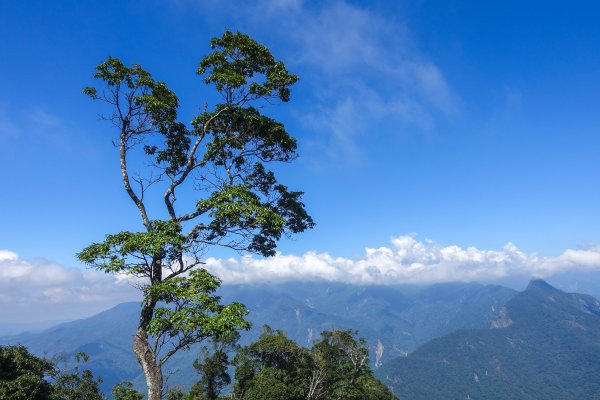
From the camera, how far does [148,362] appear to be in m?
10.3

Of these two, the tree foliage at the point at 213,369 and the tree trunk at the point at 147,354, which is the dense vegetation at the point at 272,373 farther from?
the tree trunk at the point at 147,354

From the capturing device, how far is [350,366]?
5447 centimetres

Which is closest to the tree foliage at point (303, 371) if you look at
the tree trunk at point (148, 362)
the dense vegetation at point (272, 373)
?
the dense vegetation at point (272, 373)

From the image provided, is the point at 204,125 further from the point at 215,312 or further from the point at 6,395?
the point at 6,395

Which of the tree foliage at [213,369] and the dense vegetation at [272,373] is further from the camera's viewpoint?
the tree foliage at [213,369]

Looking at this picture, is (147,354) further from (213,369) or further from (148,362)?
(213,369)

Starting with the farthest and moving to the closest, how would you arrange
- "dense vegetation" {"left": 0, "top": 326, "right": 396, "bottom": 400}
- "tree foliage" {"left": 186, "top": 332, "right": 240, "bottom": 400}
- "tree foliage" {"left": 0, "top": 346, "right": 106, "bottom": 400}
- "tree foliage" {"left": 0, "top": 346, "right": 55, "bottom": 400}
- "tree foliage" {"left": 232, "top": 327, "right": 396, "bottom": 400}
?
"tree foliage" {"left": 186, "top": 332, "right": 240, "bottom": 400}
"tree foliage" {"left": 232, "top": 327, "right": 396, "bottom": 400}
"dense vegetation" {"left": 0, "top": 326, "right": 396, "bottom": 400}
"tree foliage" {"left": 0, "top": 346, "right": 106, "bottom": 400}
"tree foliage" {"left": 0, "top": 346, "right": 55, "bottom": 400}

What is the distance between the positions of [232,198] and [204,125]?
12.5 feet

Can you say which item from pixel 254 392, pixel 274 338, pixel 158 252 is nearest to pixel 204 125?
pixel 158 252

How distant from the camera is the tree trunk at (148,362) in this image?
32.8 ft

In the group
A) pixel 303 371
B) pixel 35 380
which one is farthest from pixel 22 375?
pixel 303 371

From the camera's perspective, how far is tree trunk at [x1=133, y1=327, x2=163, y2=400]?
32.8ft

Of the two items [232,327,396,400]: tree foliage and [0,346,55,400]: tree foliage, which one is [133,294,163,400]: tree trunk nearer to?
[0,346,55,400]: tree foliage

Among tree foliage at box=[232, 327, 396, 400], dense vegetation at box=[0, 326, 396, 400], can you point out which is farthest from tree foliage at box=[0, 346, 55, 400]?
tree foliage at box=[232, 327, 396, 400]
